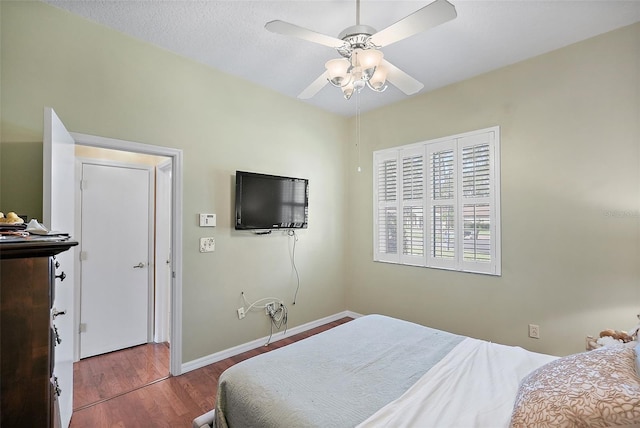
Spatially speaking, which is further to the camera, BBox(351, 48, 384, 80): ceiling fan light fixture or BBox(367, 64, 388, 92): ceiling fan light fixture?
BBox(367, 64, 388, 92): ceiling fan light fixture

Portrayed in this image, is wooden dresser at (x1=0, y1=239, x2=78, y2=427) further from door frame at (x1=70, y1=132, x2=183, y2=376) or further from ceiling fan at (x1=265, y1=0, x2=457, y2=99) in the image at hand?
door frame at (x1=70, y1=132, x2=183, y2=376)

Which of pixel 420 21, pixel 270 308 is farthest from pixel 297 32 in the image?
pixel 270 308

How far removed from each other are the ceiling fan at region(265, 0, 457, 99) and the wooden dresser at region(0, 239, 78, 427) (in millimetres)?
1448

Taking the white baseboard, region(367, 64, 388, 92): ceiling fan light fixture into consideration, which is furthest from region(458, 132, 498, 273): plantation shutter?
the white baseboard

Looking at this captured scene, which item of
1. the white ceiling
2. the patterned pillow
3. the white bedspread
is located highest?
the white ceiling

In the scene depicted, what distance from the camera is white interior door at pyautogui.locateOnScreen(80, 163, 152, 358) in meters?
3.03

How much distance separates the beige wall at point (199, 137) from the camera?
196cm

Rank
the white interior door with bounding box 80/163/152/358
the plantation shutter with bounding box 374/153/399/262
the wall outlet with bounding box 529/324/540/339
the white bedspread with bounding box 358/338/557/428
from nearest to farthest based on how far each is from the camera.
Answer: the white bedspread with bounding box 358/338/557/428 < the wall outlet with bounding box 529/324/540/339 < the white interior door with bounding box 80/163/152/358 < the plantation shutter with bounding box 374/153/399/262

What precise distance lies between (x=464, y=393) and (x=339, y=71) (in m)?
1.84

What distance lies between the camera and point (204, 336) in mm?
2814

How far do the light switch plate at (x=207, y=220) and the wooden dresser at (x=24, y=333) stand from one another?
1960mm

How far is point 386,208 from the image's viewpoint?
3777mm

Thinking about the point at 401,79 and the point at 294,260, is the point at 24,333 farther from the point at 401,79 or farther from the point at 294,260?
the point at 294,260

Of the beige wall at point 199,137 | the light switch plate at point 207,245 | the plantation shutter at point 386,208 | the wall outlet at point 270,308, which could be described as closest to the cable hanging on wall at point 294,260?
the beige wall at point 199,137
